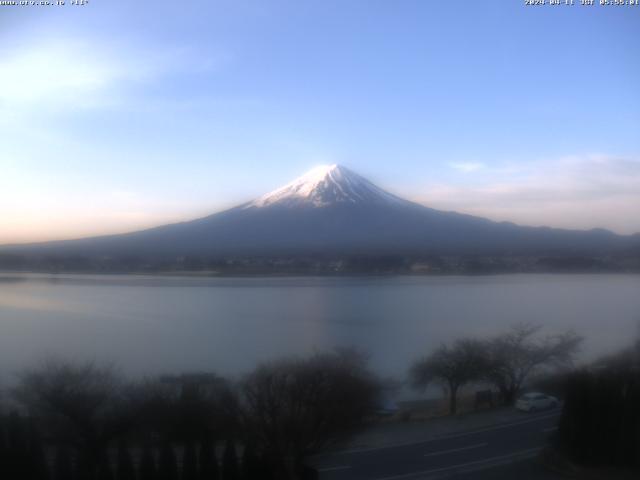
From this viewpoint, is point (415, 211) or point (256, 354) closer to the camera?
point (256, 354)

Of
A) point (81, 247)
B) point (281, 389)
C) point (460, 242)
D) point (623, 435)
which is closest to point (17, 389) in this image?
point (281, 389)

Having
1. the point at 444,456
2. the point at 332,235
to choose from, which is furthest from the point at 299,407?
the point at 332,235

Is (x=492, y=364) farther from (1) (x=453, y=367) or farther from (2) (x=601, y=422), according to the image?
(2) (x=601, y=422)

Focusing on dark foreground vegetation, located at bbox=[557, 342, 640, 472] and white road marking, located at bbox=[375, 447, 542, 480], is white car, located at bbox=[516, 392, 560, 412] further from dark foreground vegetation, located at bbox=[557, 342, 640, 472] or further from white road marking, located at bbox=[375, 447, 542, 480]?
white road marking, located at bbox=[375, 447, 542, 480]

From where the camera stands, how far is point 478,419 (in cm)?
414

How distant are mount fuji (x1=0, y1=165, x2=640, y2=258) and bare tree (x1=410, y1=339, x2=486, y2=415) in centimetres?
301

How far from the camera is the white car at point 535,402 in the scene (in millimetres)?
4250

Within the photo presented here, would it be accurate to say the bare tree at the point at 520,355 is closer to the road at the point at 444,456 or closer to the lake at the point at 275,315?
the lake at the point at 275,315

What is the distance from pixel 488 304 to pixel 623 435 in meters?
5.15

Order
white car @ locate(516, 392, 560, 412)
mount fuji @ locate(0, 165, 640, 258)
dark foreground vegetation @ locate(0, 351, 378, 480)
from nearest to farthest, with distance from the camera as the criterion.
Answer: dark foreground vegetation @ locate(0, 351, 378, 480) → white car @ locate(516, 392, 560, 412) → mount fuji @ locate(0, 165, 640, 258)

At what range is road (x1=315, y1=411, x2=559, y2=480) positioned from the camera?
321 centimetres

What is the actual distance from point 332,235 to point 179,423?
9.96 m

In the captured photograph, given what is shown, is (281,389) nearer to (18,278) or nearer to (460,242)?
(18,278)

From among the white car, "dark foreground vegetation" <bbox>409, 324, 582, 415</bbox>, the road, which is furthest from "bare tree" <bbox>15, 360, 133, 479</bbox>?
the white car
